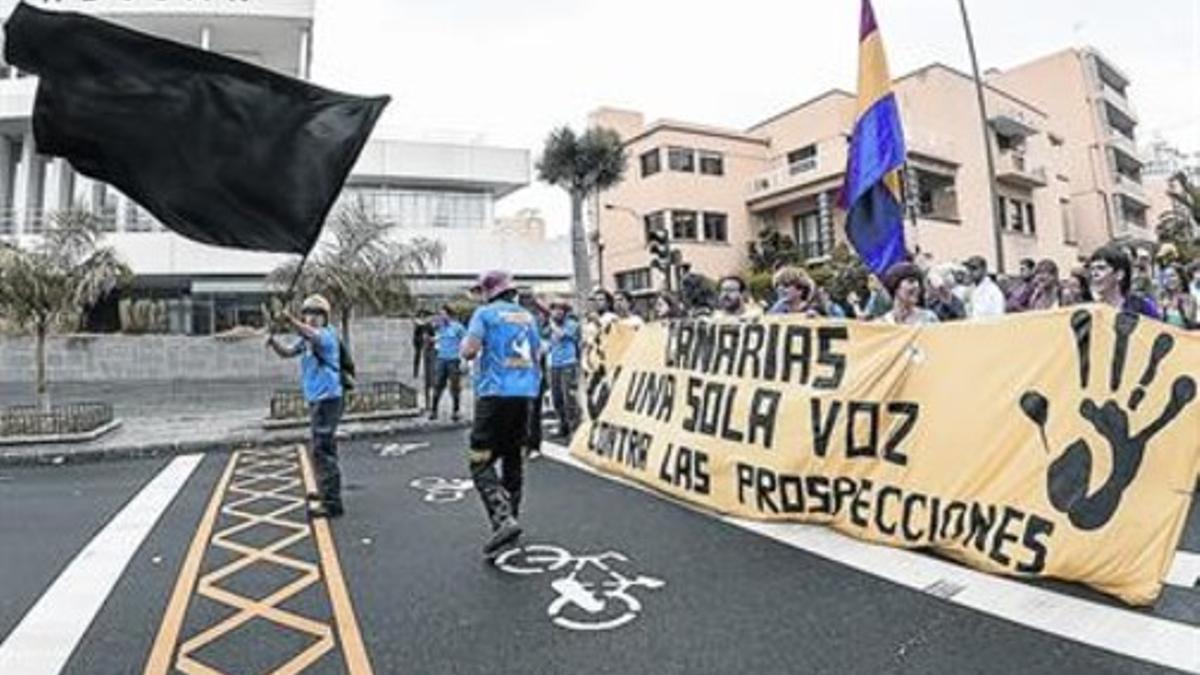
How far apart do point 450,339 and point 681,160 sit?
2600 cm

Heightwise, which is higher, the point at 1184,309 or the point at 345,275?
the point at 345,275

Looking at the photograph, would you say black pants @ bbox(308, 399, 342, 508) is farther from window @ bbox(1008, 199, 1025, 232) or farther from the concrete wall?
window @ bbox(1008, 199, 1025, 232)

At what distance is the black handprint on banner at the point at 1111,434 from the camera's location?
4.26 metres

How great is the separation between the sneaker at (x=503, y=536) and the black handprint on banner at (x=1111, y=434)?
2.93m

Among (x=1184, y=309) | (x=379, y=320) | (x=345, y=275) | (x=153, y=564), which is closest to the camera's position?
(x=153, y=564)

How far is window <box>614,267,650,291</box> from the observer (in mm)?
38125

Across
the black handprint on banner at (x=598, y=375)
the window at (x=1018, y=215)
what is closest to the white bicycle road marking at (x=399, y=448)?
the black handprint on banner at (x=598, y=375)

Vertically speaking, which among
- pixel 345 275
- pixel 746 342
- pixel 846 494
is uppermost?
pixel 345 275

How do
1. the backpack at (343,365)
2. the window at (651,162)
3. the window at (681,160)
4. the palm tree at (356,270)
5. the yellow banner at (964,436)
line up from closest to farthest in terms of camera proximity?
1. the yellow banner at (964,436)
2. the backpack at (343,365)
3. the palm tree at (356,270)
4. the window at (681,160)
5. the window at (651,162)

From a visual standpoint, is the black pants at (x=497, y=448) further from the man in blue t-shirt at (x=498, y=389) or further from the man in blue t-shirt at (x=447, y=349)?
the man in blue t-shirt at (x=447, y=349)

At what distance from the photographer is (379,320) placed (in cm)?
2150

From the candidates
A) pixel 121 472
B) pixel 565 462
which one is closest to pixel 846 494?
pixel 565 462

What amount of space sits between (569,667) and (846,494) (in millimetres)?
2614

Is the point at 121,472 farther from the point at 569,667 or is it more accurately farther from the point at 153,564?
the point at 569,667
